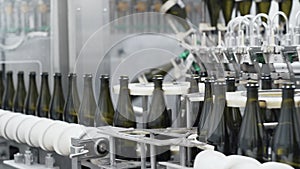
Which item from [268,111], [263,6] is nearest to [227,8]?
[263,6]

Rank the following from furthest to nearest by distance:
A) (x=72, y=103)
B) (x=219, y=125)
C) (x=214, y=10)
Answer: (x=214, y=10) → (x=72, y=103) → (x=219, y=125)

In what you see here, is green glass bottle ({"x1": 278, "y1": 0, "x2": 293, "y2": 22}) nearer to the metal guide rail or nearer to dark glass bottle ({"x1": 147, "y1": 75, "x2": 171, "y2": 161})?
dark glass bottle ({"x1": 147, "y1": 75, "x2": 171, "y2": 161})

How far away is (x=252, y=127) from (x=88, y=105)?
411 millimetres

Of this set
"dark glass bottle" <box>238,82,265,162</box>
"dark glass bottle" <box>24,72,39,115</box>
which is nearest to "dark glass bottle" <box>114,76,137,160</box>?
"dark glass bottle" <box>238,82,265,162</box>

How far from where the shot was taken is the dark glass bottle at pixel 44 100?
1552 mm

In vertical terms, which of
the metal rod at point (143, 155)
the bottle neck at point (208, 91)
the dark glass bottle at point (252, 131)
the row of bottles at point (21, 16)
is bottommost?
the metal rod at point (143, 155)

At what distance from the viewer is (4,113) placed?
148 cm

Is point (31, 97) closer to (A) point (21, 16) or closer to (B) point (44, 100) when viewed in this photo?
(B) point (44, 100)

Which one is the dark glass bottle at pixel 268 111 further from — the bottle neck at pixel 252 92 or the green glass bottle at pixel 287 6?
the green glass bottle at pixel 287 6

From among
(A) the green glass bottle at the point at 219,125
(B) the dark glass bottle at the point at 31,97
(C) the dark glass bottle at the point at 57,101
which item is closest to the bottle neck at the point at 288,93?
(A) the green glass bottle at the point at 219,125

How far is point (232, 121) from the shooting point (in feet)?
3.16

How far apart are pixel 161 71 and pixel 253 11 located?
1.83 ft

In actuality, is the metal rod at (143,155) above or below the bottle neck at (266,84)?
below

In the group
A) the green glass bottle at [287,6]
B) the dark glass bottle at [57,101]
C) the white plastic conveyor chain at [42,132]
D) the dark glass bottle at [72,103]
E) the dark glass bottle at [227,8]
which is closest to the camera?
the white plastic conveyor chain at [42,132]
